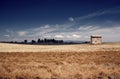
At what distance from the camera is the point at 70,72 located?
1384cm

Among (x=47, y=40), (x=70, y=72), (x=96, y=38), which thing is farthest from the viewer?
(x=47, y=40)

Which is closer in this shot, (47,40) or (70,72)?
(70,72)

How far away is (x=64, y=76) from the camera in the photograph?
41.4 ft

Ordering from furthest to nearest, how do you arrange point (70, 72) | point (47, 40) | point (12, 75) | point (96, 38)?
1. point (47, 40)
2. point (96, 38)
3. point (70, 72)
4. point (12, 75)

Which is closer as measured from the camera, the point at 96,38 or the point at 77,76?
the point at 77,76


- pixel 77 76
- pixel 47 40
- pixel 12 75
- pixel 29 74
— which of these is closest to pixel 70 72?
pixel 77 76

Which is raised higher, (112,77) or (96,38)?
(96,38)

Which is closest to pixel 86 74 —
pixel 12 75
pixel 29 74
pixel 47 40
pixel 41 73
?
pixel 41 73

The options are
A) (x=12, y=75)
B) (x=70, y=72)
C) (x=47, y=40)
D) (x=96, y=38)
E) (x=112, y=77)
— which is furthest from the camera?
(x=47, y=40)

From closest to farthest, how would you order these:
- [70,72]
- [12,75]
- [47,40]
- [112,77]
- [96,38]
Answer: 1. [112,77]
2. [12,75]
3. [70,72]
4. [96,38]
5. [47,40]

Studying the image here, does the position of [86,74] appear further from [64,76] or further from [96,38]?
[96,38]

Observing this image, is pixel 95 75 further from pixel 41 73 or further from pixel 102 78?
pixel 41 73

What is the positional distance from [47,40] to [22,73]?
403 ft

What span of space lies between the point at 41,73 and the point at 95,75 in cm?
394
